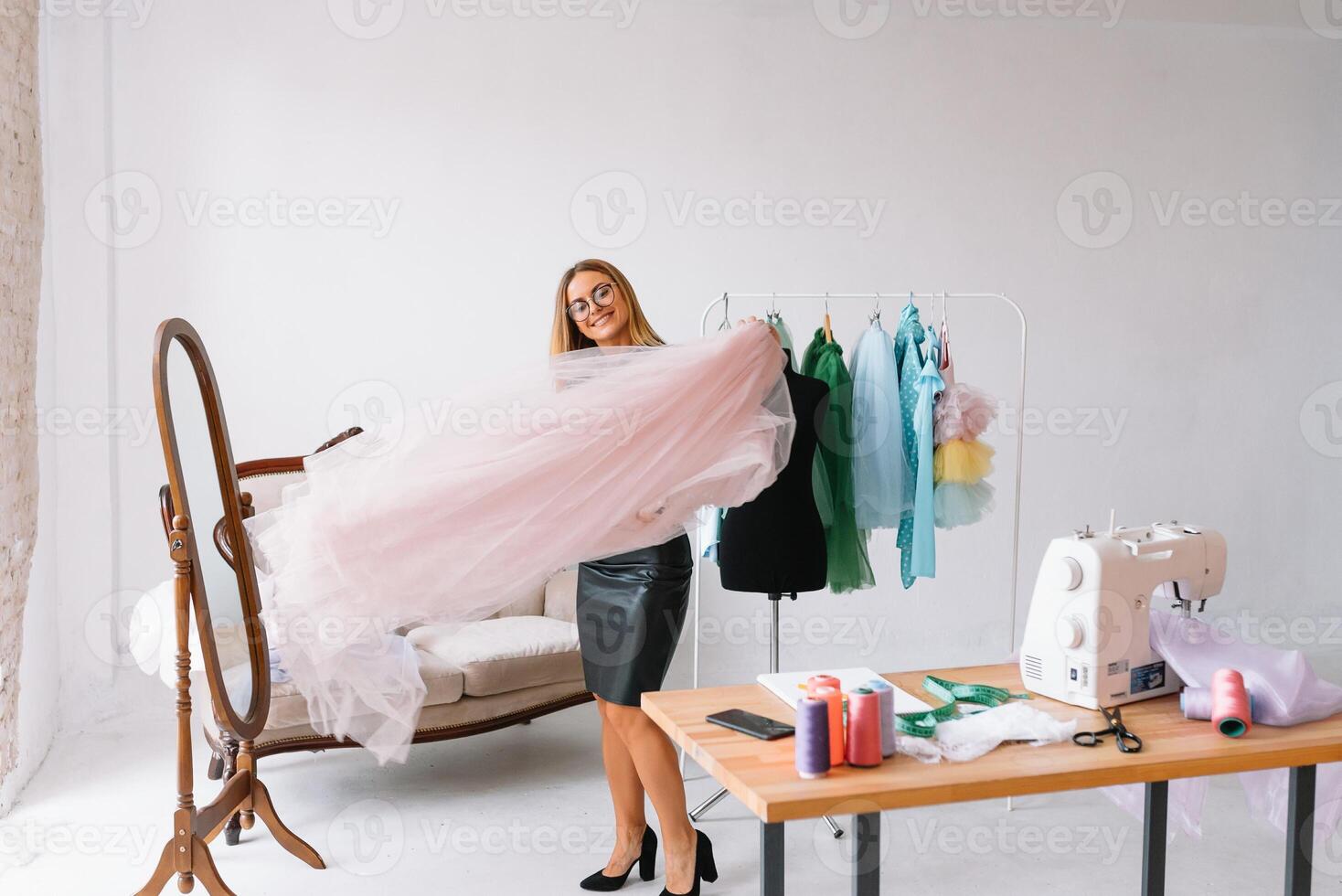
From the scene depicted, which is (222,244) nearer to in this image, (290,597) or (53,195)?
(53,195)

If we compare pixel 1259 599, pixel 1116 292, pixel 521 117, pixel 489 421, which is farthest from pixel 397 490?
pixel 1259 599

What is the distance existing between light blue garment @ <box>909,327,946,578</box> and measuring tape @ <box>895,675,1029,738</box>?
124cm

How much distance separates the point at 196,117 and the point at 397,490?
292 centimetres

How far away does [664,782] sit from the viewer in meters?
2.77

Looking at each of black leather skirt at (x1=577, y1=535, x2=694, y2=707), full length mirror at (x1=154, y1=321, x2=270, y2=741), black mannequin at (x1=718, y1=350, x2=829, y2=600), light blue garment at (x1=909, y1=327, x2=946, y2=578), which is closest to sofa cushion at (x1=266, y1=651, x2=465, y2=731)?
full length mirror at (x1=154, y1=321, x2=270, y2=741)

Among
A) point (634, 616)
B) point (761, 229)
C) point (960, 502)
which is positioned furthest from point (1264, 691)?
point (761, 229)

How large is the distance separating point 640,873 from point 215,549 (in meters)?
1.47

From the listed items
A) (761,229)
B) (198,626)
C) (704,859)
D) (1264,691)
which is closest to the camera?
(1264,691)

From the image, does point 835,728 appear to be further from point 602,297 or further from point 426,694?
point 426,694

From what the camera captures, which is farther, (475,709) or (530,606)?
(530,606)

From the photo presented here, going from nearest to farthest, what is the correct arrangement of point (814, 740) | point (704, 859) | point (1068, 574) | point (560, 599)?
point (814, 740) < point (1068, 574) < point (704, 859) < point (560, 599)

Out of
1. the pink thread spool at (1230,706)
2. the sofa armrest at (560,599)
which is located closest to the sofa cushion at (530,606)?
the sofa armrest at (560,599)

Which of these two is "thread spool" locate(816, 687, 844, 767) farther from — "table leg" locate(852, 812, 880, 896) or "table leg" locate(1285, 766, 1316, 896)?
"table leg" locate(1285, 766, 1316, 896)

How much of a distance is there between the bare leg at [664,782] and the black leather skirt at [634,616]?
7 cm
